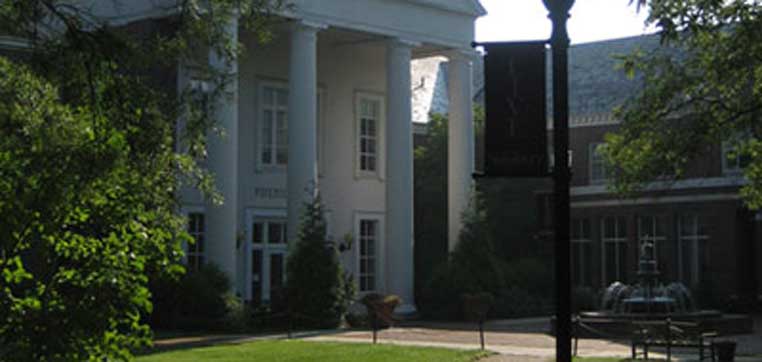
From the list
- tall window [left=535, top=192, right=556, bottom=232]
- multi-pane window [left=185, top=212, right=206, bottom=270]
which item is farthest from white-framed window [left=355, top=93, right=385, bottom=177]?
tall window [left=535, top=192, right=556, bottom=232]

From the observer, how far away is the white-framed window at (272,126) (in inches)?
1411

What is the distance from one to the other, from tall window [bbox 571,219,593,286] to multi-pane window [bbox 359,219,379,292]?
10871 mm

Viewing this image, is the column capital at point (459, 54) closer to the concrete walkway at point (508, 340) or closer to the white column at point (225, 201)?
the concrete walkway at point (508, 340)

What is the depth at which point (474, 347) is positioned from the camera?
76.7ft

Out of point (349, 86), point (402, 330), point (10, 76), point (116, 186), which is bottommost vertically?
point (402, 330)

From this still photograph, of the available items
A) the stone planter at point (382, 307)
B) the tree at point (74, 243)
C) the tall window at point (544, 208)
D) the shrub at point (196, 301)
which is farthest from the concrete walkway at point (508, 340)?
the tree at point (74, 243)

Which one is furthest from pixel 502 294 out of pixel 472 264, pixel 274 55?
pixel 274 55

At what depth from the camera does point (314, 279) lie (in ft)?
98.1

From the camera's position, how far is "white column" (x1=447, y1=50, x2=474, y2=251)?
3725 centimetres

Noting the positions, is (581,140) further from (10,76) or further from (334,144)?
(10,76)

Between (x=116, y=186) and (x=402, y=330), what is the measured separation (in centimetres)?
2006

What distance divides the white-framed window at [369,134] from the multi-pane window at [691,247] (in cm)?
1215

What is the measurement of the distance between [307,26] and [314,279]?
739 cm

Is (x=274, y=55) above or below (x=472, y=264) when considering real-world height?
above
